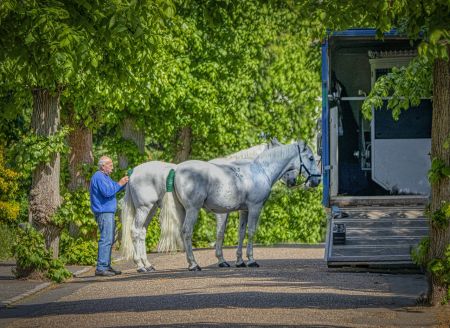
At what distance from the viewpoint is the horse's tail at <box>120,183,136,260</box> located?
2412cm

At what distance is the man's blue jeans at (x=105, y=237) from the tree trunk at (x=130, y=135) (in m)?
12.1

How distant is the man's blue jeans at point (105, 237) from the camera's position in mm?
23312

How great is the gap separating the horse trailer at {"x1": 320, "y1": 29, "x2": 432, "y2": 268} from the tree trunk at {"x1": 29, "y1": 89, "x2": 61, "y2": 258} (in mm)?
4595

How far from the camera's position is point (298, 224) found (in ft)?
141

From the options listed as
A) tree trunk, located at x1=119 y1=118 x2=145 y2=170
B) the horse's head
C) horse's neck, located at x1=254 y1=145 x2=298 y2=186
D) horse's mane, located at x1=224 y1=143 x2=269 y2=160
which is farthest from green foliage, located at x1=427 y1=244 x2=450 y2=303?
tree trunk, located at x1=119 y1=118 x2=145 y2=170

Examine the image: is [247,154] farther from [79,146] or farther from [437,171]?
[437,171]

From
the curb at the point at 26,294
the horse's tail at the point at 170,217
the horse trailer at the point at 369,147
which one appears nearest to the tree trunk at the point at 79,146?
the horse's tail at the point at 170,217

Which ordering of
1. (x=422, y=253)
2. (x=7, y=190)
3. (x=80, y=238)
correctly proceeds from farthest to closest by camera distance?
1. (x=7, y=190)
2. (x=80, y=238)
3. (x=422, y=253)

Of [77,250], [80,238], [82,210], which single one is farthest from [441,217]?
[80,238]

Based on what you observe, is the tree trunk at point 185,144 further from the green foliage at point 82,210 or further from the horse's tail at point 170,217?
the horse's tail at point 170,217

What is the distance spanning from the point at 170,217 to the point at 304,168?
10.3 ft

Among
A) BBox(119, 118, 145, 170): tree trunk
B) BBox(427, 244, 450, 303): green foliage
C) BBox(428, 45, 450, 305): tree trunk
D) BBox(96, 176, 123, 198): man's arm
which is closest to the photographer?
BBox(427, 244, 450, 303): green foliage

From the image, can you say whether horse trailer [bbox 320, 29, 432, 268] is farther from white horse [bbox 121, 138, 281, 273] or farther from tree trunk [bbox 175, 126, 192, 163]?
tree trunk [bbox 175, 126, 192, 163]

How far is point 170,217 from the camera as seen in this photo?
949 inches
